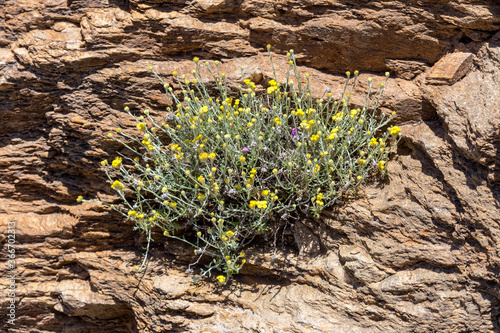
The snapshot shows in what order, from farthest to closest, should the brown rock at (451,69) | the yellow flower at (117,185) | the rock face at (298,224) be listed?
the brown rock at (451,69) < the yellow flower at (117,185) < the rock face at (298,224)

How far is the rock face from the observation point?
332 cm

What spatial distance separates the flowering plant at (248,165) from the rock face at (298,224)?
0.70ft

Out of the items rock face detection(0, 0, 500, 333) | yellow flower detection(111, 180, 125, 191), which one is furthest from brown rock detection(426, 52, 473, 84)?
yellow flower detection(111, 180, 125, 191)

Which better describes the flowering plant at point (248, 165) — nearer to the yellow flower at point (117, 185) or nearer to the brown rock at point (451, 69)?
the yellow flower at point (117, 185)

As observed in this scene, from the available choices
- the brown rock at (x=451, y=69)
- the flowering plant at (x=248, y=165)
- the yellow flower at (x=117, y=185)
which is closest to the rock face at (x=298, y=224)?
the brown rock at (x=451, y=69)

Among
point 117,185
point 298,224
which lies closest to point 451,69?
point 298,224

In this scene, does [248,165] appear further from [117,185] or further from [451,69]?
[451,69]

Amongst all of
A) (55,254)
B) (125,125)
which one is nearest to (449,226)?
(125,125)

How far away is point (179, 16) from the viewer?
4422 mm

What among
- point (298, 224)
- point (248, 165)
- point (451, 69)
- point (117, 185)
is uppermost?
point (451, 69)

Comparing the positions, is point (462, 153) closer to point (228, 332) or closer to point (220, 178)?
point (220, 178)

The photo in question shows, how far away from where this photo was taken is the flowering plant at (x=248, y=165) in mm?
3623

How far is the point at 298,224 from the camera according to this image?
150 inches

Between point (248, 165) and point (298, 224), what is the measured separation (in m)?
0.70
